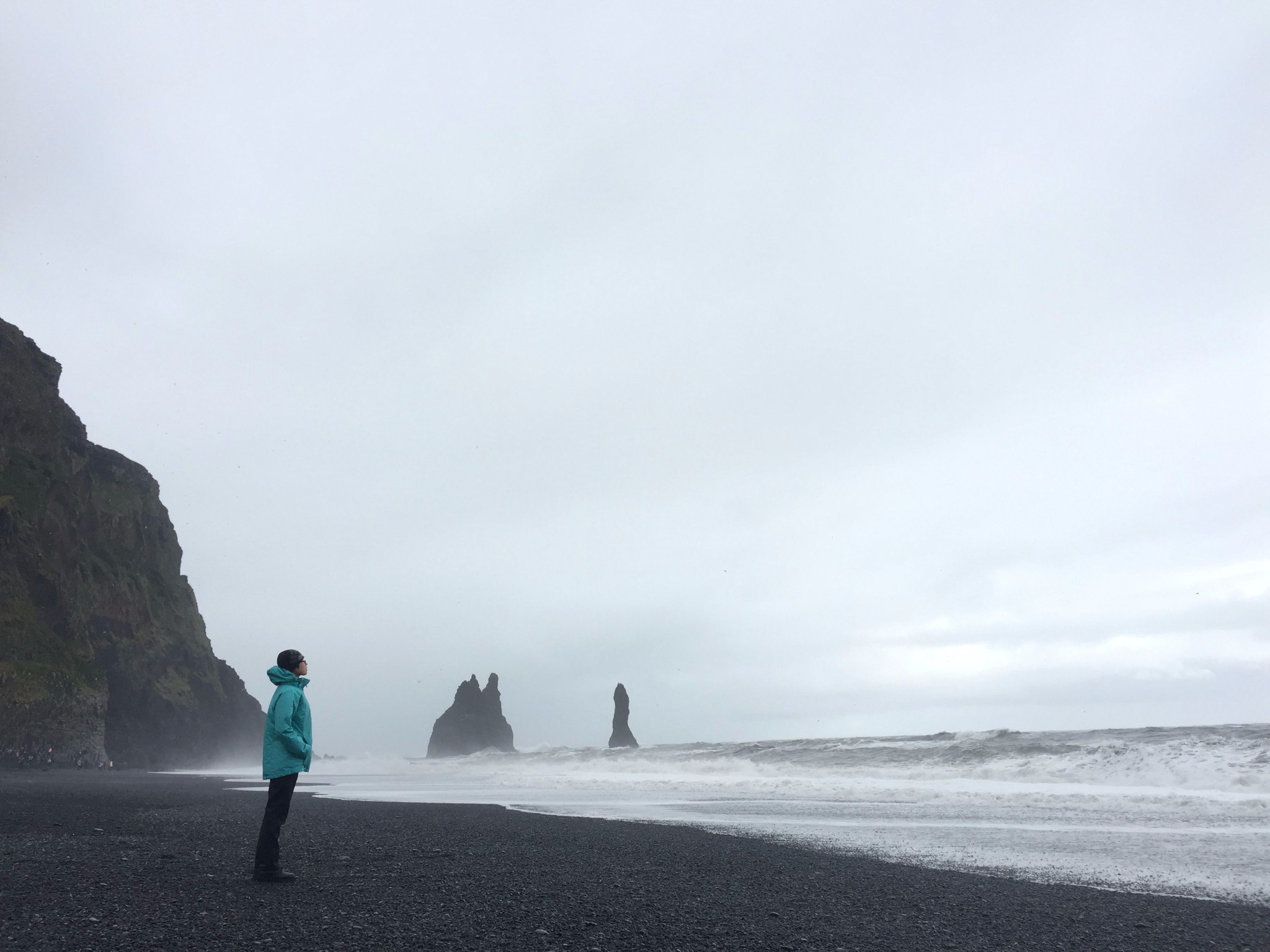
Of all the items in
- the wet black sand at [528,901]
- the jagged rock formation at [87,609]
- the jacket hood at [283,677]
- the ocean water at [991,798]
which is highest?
the jagged rock formation at [87,609]

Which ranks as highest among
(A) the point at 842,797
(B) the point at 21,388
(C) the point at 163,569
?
(B) the point at 21,388

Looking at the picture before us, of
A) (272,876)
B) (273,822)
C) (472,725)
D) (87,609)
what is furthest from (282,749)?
(472,725)

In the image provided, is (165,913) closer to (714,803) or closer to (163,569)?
(714,803)

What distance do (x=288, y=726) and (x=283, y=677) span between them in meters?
0.55

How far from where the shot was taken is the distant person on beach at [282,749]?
8.00 m

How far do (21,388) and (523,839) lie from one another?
54.3 meters

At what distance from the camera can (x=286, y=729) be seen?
834 cm

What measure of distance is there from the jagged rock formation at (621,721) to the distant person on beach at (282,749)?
8582 cm

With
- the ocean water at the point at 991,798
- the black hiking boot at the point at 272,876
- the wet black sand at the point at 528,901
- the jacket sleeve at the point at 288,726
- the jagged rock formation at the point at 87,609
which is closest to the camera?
the wet black sand at the point at 528,901

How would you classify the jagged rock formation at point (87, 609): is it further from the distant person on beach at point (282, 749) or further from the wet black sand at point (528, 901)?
the distant person on beach at point (282, 749)

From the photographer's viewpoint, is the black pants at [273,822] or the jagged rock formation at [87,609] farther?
the jagged rock formation at [87,609]

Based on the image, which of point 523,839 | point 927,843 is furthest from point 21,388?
point 927,843

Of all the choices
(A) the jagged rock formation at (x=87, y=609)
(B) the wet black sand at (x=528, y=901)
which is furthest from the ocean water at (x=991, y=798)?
(A) the jagged rock formation at (x=87, y=609)

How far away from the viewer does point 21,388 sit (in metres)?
49.5
